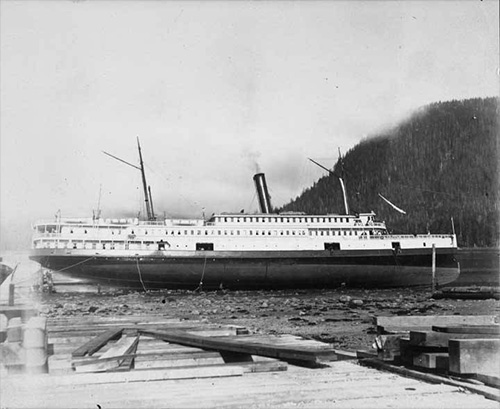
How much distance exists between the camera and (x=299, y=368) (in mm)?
4098

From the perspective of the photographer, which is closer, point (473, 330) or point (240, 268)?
point (473, 330)

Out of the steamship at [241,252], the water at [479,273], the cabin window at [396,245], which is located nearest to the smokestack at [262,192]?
the steamship at [241,252]

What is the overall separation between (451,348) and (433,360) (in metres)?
0.31

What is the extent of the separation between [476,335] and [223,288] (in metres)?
26.3

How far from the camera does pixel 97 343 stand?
4781 millimetres

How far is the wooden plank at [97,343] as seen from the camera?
4.24 m

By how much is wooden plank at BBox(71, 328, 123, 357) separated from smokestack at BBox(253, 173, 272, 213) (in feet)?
103

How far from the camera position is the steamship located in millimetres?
29125

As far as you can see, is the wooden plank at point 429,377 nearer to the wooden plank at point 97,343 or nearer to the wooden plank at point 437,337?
the wooden plank at point 437,337

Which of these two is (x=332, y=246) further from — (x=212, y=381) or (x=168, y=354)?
(x=212, y=381)

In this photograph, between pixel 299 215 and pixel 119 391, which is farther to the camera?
pixel 299 215

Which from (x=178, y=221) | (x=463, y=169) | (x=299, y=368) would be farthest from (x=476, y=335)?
(x=463, y=169)

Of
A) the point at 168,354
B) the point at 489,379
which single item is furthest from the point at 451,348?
the point at 168,354

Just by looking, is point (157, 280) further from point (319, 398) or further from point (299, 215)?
point (319, 398)
